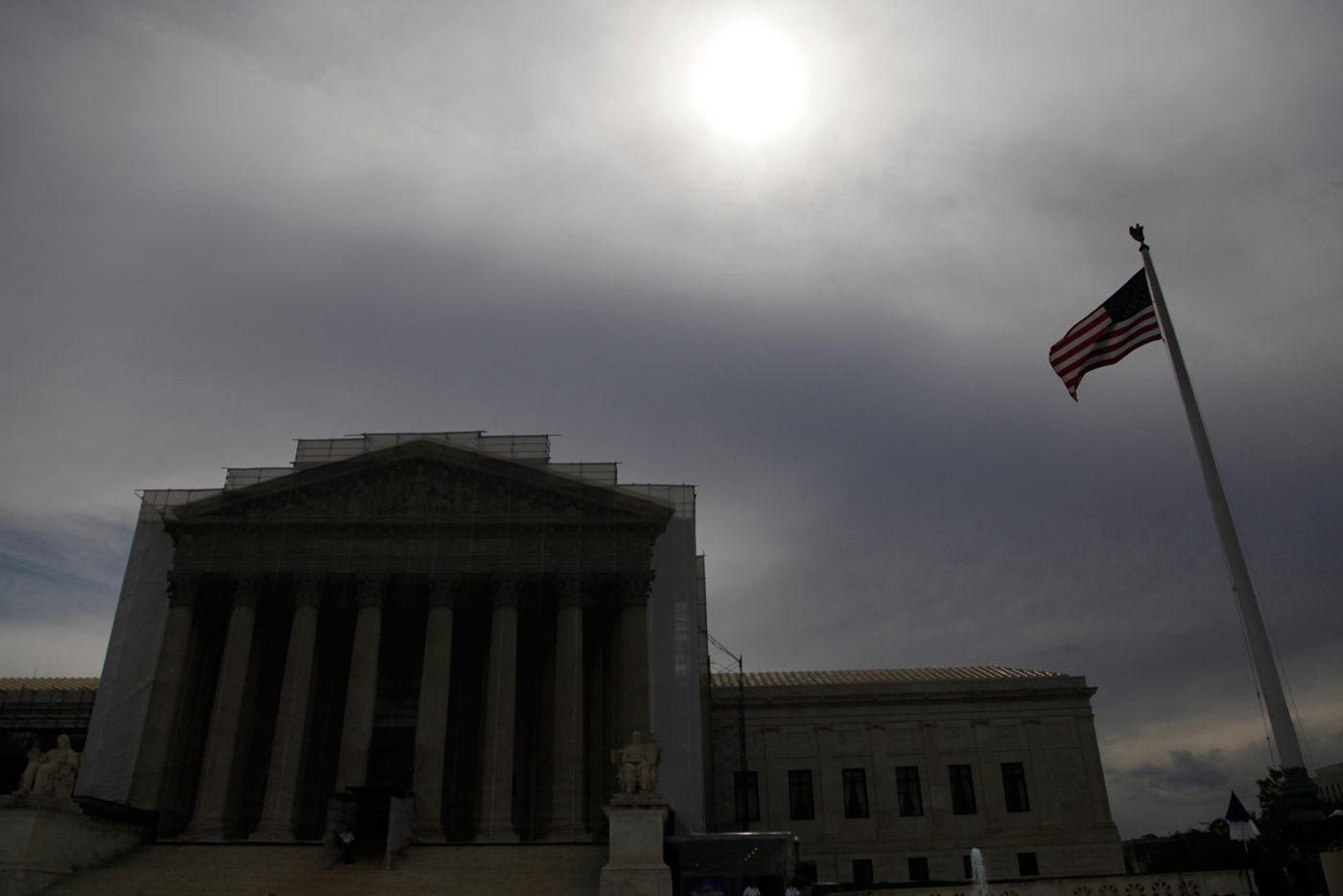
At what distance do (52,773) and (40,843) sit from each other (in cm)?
192

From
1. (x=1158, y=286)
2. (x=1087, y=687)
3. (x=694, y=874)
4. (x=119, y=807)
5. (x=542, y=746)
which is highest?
(x=1158, y=286)

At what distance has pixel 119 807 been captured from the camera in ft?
100

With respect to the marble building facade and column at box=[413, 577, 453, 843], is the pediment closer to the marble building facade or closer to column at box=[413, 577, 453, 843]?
column at box=[413, 577, 453, 843]

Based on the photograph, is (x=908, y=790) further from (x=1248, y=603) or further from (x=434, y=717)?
(x=1248, y=603)

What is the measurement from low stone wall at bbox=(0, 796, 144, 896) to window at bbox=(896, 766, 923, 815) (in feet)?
107

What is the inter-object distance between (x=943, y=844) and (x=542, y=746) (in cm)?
1918

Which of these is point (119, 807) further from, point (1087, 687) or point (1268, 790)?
point (1268, 790)

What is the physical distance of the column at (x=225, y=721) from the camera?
33812 mm

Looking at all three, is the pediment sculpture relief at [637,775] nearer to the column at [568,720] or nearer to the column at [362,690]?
the column at [568,720]

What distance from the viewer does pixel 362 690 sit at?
36312 millimetres

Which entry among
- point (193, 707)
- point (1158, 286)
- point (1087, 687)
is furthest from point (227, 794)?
point (1087, 687)

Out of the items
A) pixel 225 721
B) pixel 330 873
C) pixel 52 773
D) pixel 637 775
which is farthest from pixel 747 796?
pixel 52 773

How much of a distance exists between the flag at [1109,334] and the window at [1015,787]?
96.7 ft

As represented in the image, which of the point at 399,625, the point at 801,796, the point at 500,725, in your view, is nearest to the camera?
the point at 500,725
